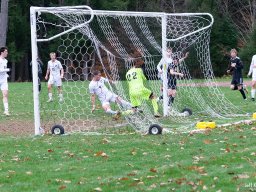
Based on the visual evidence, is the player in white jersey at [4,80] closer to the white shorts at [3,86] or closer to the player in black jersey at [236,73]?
the white shorts at [3,86]

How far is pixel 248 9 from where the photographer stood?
50.5 m

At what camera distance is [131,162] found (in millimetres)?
10555

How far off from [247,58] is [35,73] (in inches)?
1122

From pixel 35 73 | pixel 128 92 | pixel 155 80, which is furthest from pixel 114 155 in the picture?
pixel 155 80

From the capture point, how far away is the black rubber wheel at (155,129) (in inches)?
534

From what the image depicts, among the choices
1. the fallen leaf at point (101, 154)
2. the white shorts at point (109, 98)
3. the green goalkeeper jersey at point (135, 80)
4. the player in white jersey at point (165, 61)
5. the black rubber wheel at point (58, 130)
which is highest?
the player in white jersey at point (165, 61)

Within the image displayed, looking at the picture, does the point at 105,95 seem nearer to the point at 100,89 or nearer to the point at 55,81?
the point at 100,89

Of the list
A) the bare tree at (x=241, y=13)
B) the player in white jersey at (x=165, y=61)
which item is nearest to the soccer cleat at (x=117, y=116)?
the player in white jersey at (x=165, y=61)

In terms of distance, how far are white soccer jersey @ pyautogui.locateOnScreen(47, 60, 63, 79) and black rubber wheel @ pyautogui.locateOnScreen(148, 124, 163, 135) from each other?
27.5 ft

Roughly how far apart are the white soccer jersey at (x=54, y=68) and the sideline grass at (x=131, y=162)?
808 centimetres

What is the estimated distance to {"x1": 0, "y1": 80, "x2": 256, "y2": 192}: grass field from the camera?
8.99 m

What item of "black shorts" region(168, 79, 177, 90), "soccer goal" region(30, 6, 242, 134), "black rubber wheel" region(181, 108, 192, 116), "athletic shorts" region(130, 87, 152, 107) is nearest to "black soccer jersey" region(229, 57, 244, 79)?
"soccer goal" region(30, 6, 242, 134)

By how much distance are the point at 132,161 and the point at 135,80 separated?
669 centimetres

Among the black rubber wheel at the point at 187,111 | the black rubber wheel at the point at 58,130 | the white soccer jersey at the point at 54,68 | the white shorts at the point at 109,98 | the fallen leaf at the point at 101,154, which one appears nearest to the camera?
the fallen leaf at the point at 101,154
